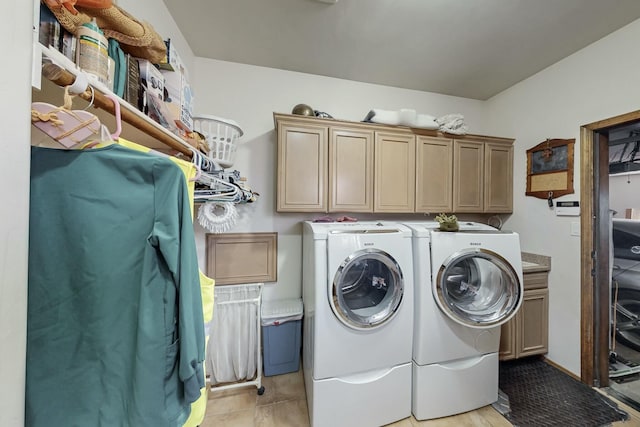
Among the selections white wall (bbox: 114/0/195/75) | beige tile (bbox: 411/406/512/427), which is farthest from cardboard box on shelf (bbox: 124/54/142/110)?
beige tile (bbox: 411/406/512/427)

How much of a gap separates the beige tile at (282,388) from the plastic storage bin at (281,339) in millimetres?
47

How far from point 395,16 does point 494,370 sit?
8.56 feet

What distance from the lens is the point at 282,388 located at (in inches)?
71.1

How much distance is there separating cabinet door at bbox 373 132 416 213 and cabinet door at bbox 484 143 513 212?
845mm

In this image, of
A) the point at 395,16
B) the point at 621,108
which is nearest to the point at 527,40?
the point at 621,108

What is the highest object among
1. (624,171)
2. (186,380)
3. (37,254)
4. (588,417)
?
(624,171)

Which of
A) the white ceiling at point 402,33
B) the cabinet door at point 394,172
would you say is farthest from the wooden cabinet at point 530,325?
the white ceiling at point 402,33

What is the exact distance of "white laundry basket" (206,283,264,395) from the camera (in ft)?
5.76

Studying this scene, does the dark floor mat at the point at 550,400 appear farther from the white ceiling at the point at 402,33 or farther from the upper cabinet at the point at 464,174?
the white ceiling at the point at 402,33

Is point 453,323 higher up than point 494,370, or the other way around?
point 453,323

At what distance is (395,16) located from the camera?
158cm

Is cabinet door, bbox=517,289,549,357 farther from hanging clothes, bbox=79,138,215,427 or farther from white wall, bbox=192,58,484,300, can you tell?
hanging clothes, bbox=79,138,215,427

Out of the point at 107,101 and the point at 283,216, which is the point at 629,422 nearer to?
the point at 283,216

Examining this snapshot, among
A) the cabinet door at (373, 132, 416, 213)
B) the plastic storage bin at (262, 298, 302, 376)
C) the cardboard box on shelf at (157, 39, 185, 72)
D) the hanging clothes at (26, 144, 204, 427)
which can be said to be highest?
the cardboard box on shelf at (157, 39, 185, 72)
